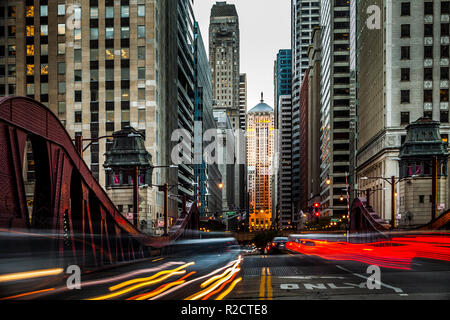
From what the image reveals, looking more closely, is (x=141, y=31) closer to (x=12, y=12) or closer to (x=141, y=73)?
(x=141, y=73)

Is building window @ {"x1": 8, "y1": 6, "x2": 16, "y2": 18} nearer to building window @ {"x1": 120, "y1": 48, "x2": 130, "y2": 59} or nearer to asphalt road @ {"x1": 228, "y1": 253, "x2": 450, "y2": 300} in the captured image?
building window @ {"x1": 120, "y1": 48, "x2": 130, "y2": 59}

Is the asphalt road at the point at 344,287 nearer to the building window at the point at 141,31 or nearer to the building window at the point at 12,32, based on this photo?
the building window at the point at 141,31

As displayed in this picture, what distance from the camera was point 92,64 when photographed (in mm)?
81500

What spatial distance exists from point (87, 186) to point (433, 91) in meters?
83.7

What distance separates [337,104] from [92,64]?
8392cm

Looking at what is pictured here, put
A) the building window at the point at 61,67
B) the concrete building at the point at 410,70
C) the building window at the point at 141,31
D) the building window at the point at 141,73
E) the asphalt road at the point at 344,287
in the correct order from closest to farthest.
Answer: the asphalt road at the point at 344,287
the building window at the point at 141,73
the building window at the point at 141,31
the building window at the point at 61,67
the concrete building at the point at 410,70

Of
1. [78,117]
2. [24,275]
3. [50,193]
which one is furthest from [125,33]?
[24,275]

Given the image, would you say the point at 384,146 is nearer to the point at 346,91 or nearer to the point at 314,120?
the point at 346,91

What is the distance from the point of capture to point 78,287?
1648 centimetres

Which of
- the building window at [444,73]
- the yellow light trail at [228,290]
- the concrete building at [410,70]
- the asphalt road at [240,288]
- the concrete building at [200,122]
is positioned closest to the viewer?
the asphalt road at [240,288]

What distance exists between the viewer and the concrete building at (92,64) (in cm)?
8000

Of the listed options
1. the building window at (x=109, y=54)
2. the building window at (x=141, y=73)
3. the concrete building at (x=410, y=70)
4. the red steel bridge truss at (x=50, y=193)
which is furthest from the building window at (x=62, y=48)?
the red steel bridge truss at (x=50, y=193)

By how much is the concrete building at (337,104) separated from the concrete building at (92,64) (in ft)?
238

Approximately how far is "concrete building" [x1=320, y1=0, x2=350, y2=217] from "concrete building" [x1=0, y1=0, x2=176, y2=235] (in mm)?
72467
